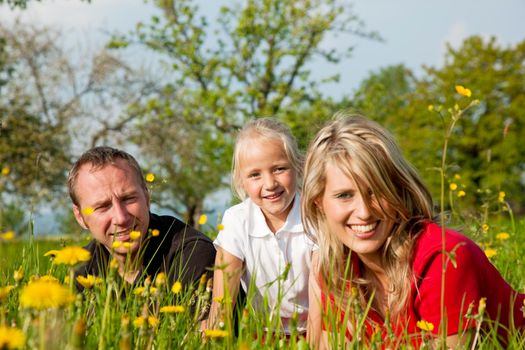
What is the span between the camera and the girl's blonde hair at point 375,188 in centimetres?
290

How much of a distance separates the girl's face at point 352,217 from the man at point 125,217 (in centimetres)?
93

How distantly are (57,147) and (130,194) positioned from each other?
2050 centimetres

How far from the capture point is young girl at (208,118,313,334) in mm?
3812

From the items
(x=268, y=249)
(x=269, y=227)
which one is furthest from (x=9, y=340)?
(x=269, y=227)

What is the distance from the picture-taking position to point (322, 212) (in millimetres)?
3217

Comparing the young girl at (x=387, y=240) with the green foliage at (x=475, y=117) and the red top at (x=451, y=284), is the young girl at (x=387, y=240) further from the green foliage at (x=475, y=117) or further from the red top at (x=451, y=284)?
the green foliage at (x=475, y=117)

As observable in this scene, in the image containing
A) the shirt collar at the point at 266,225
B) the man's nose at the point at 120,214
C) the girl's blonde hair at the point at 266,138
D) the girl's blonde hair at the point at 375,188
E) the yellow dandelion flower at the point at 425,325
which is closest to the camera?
the yellow dandelion flower at the point at 425,325

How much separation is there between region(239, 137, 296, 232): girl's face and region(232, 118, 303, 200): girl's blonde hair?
3cm

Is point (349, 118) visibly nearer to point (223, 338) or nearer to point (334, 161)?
point (334, 161)

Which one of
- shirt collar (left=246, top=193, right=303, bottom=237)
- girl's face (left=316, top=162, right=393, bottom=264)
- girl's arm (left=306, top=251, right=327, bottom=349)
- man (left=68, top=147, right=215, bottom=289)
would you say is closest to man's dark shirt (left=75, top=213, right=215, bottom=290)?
man (left=68, top=147, right=215, bottom=289)

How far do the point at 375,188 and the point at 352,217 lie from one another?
0.52 ft

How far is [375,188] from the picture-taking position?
2.88 meters

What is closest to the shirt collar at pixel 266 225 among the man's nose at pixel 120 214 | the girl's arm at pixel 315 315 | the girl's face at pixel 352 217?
the girl's arm at pixel 315 315

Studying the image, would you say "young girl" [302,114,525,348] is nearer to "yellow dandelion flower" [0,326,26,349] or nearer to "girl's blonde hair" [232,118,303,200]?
"girl's blonde hair" [232,118,303,200]
